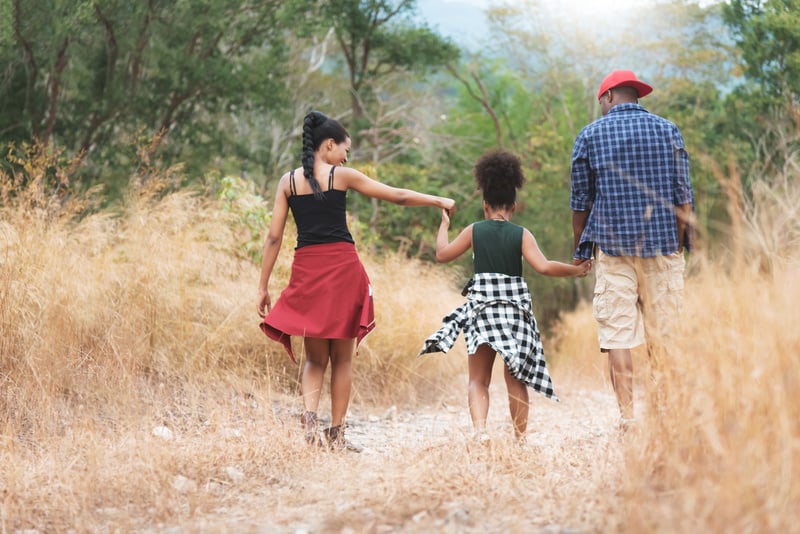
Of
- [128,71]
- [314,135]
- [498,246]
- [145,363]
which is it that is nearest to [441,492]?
[498,246]

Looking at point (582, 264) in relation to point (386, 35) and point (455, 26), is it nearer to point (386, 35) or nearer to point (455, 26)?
point (386, 35)

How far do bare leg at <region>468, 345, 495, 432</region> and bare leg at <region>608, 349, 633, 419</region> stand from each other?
2.02 ft

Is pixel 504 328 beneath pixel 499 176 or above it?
beneath

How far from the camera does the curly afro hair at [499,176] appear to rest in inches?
186

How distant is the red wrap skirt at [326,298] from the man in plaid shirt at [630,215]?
119cm

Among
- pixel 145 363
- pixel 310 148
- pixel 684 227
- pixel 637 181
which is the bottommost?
pixel 145 363

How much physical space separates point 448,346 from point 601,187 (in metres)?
1.11

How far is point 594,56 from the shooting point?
24.9 m

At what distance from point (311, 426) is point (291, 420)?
0.19 m

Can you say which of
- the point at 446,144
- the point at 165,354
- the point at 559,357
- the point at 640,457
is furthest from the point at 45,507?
the point at 446,144

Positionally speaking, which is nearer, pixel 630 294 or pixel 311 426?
pixel 630 294

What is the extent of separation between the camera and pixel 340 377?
5.02m

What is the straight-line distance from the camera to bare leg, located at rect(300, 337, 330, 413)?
4.92 meters

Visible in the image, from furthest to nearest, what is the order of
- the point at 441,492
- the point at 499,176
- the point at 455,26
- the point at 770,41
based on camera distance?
1. the point at 455,26
2. the point at 770,41
3. the point at 499,176
4. the point at 441,492
